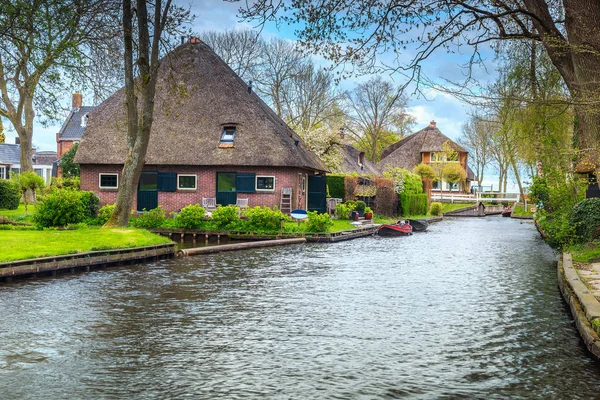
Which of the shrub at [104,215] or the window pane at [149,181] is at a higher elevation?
the window pane at [149,181]

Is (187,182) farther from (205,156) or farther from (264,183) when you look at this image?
(264,183)

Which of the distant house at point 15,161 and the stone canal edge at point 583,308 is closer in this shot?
the stone canal edge at point 583,308

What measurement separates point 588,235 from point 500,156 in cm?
5214

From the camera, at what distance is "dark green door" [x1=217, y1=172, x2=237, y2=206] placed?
33281mm

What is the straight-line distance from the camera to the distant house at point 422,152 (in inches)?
3000

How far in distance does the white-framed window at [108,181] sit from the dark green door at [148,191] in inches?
54.4

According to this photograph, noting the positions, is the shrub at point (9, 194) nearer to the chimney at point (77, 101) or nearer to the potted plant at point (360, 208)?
the potted plant at point (360, 208)

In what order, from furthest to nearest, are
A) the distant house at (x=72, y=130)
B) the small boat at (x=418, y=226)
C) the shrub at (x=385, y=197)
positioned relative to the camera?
the distant house at (x=72, y=130) < the shrub at (x=385, y=197) < the small boat at (x=418, y=226)

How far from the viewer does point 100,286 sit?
14141 mm

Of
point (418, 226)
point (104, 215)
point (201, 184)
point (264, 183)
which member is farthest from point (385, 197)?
point (104, 215)

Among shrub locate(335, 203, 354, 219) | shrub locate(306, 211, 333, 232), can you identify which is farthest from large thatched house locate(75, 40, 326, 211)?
shrub locate(306, 211, 333, 232)

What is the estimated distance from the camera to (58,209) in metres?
22.8

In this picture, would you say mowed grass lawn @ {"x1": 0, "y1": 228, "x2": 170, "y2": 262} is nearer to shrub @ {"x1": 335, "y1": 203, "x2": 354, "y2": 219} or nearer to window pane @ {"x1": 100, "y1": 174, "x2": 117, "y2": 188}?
window pane @ {"x1": 100, "y1": 174, "x2": 117, "y2": 188}

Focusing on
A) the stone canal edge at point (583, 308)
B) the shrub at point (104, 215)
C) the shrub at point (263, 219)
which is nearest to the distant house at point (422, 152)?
the shrub at point (263, 219)
